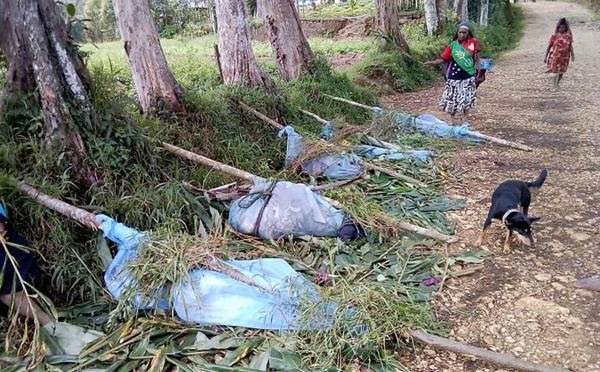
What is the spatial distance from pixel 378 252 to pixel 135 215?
1861 millimetres

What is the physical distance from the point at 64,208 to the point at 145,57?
223 centimetres

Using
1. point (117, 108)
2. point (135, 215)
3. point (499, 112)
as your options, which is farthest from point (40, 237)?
point (499, 112)

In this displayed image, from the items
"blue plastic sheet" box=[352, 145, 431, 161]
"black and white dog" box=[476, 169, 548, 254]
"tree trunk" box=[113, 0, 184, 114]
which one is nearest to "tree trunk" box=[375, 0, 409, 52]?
"blue plastic sheet" box=[352, 145, 431, 161]

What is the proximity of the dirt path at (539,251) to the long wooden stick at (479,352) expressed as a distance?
65 millimetres

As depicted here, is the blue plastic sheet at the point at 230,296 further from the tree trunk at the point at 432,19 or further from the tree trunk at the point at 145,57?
the tree trunk at the point at 432,19

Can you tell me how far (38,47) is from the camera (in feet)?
11.4

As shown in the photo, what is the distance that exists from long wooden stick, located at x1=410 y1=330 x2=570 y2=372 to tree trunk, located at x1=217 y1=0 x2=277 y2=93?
449 centimetres

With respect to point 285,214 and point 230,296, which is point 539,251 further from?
point 230,296

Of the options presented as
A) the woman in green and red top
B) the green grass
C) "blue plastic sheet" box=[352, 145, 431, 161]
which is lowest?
"blue plastic sheet" box=[352, 145, 431, 161]

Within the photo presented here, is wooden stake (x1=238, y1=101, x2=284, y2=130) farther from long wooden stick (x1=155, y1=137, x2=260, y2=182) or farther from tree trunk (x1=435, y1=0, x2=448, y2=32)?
tree trunk (x1=435, y1=0, x2=448, y2=32)

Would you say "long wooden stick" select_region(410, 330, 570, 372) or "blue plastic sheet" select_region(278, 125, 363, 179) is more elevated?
"blue plastic sheet" select_region(278, 125, 363, 179)

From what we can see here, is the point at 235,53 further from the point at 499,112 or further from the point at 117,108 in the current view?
the point at 499,112

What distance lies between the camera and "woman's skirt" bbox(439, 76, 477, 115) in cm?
667

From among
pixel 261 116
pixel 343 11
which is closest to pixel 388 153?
pixel 261 116
